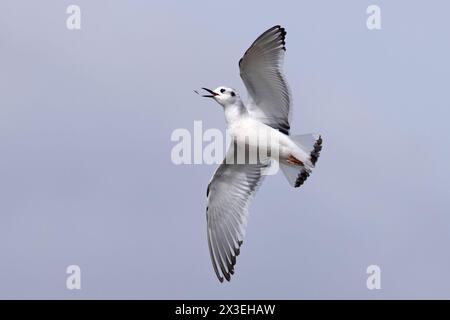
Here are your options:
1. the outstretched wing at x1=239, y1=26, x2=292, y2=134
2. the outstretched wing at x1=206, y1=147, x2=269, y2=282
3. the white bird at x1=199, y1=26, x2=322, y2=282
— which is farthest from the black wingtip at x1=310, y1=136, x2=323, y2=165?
the outstretched wing at x1=206, y1=147, x2=269, y2=282

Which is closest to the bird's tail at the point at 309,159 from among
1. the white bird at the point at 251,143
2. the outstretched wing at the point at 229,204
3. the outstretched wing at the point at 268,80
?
the white bird at the point at 251,143

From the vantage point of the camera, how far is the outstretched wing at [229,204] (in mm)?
13141

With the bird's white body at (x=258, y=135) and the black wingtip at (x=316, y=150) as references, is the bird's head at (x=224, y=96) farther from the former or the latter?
the black wingtip at (x=316, y=150)

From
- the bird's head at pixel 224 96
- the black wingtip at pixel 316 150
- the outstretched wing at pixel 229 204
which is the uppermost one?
the bird's head at pixel 224 96

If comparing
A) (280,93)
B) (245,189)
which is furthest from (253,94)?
(245,189)

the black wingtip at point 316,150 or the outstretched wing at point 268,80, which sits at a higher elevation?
the outstretched wing at point 268,80

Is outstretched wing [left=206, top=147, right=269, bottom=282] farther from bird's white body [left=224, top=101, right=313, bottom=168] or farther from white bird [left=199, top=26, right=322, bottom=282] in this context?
bird's white body [left=224, top=101, right=313, bottom=168]

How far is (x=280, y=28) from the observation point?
40.5ft

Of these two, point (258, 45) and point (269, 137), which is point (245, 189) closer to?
point (269, 137)

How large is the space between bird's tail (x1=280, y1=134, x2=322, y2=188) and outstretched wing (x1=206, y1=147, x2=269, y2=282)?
0.68 metres

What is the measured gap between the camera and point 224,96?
41.1 ft

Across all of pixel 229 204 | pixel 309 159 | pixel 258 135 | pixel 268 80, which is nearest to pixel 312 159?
pixel 309 159

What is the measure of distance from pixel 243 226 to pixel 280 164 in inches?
32.2

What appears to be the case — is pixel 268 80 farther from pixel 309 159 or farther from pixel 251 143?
pixel 309 159
